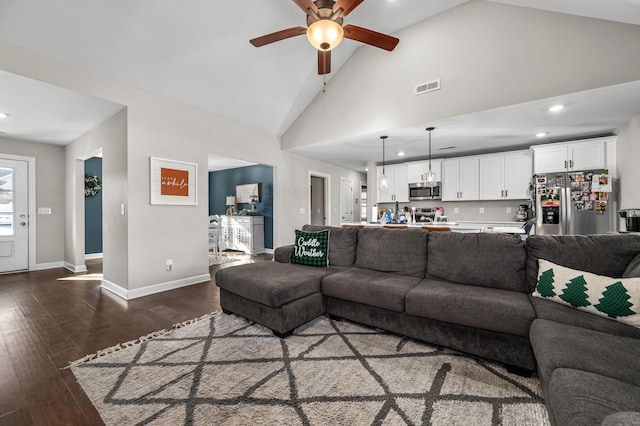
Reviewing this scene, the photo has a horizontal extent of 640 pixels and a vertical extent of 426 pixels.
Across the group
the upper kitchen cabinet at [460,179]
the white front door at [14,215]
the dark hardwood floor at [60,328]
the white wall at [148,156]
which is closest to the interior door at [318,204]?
the white wall at [148,156]

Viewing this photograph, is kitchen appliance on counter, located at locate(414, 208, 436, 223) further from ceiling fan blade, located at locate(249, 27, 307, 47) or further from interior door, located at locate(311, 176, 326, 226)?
ceiling fan blade, located at locate(249, 27, 307, 47)

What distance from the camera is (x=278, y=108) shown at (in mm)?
4879

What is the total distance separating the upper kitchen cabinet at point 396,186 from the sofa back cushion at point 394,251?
3837mm

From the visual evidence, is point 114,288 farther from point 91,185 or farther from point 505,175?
point 505,175

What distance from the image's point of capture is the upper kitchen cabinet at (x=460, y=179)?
18.7 ft

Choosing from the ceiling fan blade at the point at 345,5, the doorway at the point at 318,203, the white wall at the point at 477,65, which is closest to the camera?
the ceiling fan blade at the point at 345,5

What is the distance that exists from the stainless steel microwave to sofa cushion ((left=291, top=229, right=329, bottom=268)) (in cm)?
379

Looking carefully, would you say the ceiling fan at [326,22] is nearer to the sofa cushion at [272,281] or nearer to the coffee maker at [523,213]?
the sofa cushion at [272,281]

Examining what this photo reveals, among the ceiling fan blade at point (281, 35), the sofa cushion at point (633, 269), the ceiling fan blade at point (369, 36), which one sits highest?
the ceiling fan blade at point (281, 35)

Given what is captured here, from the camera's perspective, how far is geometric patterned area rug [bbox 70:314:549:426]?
56.3 inches

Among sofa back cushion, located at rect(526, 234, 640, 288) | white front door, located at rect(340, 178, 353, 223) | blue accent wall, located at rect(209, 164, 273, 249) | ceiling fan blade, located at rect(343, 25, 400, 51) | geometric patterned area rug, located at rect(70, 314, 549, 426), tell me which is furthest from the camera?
white front door, located at rect(340, 178, 353, 223)

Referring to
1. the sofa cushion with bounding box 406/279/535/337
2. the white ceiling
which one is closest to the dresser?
the white ceiling

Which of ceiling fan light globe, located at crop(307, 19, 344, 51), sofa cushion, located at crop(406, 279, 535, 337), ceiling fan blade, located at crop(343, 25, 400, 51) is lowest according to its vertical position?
sofa cushion, located at crop(406, 279, 535, 337)

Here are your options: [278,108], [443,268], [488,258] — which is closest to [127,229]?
[278,108]
